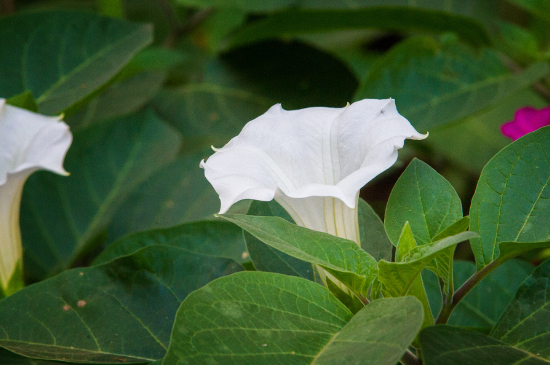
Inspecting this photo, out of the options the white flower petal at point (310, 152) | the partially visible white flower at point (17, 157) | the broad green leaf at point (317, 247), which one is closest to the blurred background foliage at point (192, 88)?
the partially visible white flower at point (17, 157)

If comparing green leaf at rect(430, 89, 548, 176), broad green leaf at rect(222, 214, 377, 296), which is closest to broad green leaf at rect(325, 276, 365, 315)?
broad green leaf at rect(222, 214, 377, 296)

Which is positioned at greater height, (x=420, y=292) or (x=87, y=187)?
(x=420, y=292)

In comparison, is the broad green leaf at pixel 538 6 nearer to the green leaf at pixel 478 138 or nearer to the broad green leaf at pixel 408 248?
the green leaf at pixel 478 138

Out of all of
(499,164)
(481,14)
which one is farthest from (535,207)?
(481,14)

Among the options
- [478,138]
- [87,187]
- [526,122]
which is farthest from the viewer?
[478,138]

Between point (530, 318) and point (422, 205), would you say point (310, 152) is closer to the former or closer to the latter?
point (422, 205)

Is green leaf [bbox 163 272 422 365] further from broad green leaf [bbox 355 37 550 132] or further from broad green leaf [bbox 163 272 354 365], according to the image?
broad green leaf [bbox 355 37 550 132]

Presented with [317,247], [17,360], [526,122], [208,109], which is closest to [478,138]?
[526,122]
